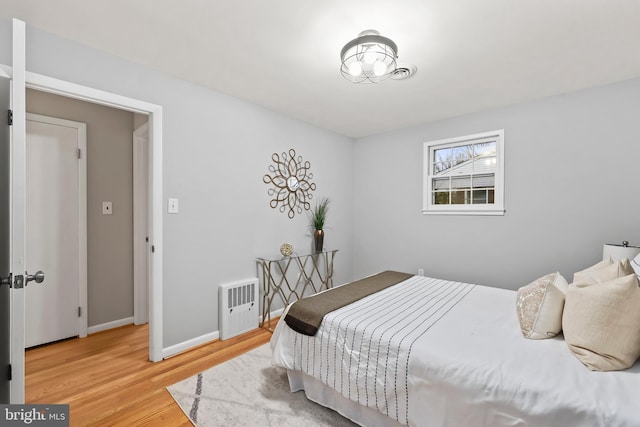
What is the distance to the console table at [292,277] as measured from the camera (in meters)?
3.13

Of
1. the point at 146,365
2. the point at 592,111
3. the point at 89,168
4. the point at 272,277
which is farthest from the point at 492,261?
the point at 89,168

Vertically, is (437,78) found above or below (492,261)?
above

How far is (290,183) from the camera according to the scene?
3408 mm

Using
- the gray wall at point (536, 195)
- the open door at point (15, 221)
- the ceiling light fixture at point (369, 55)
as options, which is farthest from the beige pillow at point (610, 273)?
the open door at point (15, 221)

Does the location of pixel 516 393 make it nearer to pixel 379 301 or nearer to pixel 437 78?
pixel 379 301

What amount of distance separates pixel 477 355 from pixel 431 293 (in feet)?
3.22

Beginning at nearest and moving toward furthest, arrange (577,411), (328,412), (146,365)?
1. (577,411)
2. (328,412)
3. (146,365)

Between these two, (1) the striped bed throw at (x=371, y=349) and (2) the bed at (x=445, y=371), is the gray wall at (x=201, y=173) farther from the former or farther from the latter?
(1) the striped bed throw at (x=371, y=349)

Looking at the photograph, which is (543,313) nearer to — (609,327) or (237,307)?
(609,327)

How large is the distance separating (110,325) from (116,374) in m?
1.07

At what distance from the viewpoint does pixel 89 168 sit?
2869 millimetres

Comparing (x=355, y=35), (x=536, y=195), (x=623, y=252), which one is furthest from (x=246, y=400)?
(x=536, y=195)

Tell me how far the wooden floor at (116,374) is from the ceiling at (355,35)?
2408mm

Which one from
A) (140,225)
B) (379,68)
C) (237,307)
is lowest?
(237,307)
